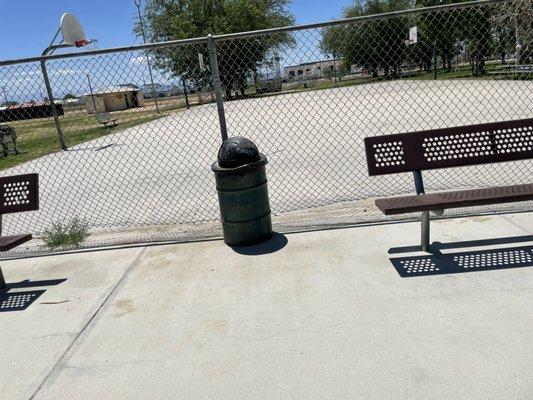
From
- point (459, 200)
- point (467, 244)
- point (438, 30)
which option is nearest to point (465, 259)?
point (467, 244)

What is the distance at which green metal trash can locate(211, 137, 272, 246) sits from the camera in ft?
15.0

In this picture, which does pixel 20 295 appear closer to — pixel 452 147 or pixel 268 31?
pixel 268 31

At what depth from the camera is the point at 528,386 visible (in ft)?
7.99

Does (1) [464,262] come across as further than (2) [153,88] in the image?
No

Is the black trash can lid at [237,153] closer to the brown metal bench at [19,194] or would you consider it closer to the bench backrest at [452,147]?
the bench backrest at [452,147]

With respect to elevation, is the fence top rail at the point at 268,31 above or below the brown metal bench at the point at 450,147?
above

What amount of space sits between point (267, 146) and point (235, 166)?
6.64m

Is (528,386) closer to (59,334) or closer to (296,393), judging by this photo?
(296,393)

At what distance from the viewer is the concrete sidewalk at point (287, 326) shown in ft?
8.78

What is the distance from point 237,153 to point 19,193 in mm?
2268

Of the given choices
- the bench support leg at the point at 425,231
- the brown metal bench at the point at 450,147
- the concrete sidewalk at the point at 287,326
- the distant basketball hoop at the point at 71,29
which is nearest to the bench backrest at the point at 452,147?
the brown metal bench at the point at 450,147

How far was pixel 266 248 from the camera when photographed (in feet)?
15.6

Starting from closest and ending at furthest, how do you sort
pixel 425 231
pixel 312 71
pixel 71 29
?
pixel 425 231 < pixel 312 71 < pixel 71 29

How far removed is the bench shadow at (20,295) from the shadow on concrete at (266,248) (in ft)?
5.88
